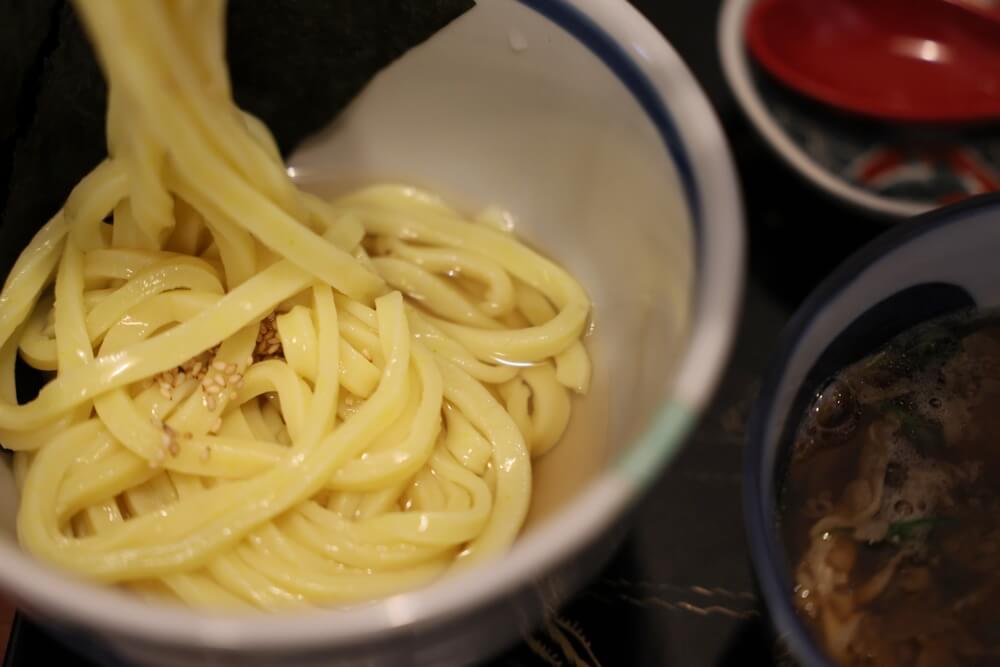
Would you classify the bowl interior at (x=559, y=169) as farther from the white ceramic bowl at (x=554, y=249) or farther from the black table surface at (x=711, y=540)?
the black table surface at (x=711, y=540)

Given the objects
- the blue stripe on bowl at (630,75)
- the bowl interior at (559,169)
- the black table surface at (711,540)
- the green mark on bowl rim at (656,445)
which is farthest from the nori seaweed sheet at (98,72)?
the green mark on bowl rim at (656,445)

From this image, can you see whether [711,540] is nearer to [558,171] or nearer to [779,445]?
[779,445]

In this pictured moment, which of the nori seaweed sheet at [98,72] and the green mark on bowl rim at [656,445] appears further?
the nori seaweed sheet at [98,72]

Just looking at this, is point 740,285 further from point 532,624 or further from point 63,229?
point 63,229

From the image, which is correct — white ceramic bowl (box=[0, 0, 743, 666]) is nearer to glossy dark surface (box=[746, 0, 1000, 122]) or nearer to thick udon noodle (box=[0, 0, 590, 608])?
thick udon noodle (box=[0, 0, 590, 608])

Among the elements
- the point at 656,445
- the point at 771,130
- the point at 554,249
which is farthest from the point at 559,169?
the point at 656,445

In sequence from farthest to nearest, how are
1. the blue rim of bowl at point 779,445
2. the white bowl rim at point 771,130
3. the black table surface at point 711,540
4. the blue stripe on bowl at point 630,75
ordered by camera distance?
1. the white bowl rim at point 771,130
2. the black table surface at point 711,540
3. the blue stripe on bowl at point 630,75
4. the blue rim of bowl at point 779,445

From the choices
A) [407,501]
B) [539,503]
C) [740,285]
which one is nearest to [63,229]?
[407,501]
